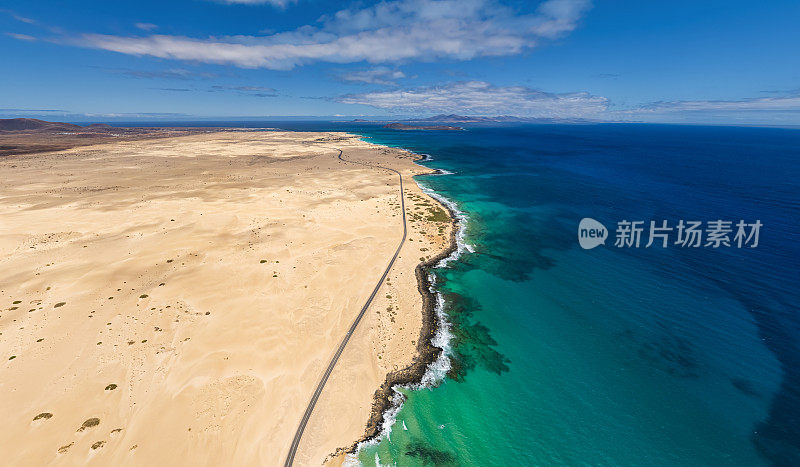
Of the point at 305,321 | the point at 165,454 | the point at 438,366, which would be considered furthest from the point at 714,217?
the point at 165,454

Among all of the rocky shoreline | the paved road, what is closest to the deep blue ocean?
the rocky shoreline

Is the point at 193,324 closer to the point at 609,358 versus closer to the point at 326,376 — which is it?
the point at 326,376

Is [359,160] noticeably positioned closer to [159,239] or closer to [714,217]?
[159,239]

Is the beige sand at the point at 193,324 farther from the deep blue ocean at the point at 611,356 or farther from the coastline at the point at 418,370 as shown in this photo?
the deep blue ocean at the point at 611,356

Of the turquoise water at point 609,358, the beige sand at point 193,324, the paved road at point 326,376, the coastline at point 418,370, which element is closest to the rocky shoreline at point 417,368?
the coastline at point 418,370

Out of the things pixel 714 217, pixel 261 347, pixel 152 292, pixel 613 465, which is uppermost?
pixel 714 217

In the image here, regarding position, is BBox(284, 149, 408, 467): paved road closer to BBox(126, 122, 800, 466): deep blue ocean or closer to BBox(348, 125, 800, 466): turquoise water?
BBox(126, 122, 800, 466): deep blue ocean
